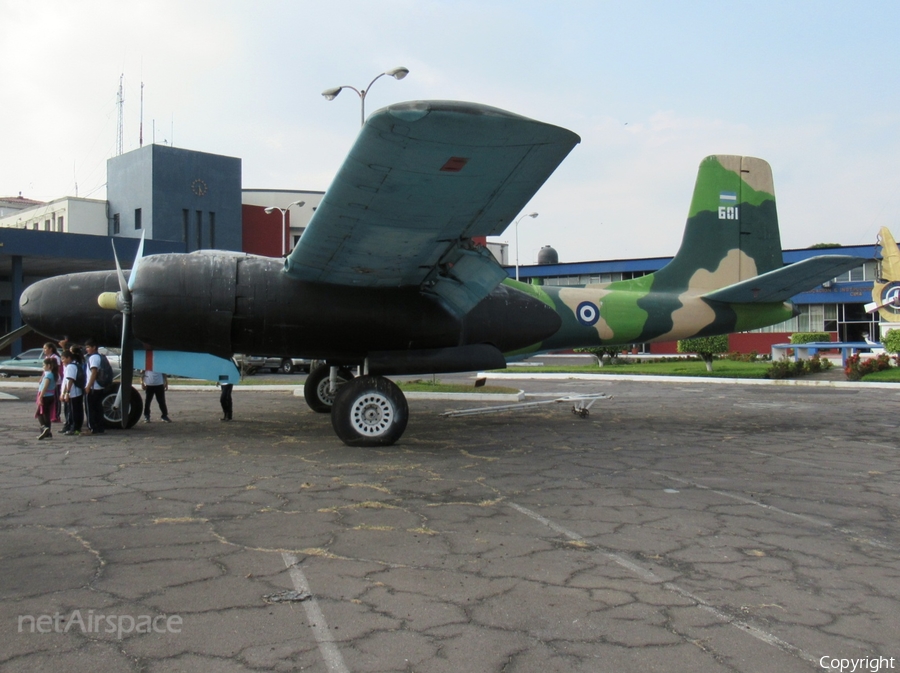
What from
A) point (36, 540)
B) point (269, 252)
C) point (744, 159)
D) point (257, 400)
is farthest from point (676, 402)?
point (269, 252)

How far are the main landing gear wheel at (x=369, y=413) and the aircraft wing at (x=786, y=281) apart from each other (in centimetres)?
608

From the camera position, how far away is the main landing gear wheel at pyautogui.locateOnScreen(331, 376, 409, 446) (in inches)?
344

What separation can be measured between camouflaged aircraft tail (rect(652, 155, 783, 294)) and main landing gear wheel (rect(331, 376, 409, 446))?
5.73m

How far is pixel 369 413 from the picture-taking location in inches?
348

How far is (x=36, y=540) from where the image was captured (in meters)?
4.65

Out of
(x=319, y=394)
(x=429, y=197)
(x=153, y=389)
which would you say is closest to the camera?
(x=429, y=197)

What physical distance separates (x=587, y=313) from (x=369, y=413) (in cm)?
442

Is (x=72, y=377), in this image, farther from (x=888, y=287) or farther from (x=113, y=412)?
(x=888, y=287)

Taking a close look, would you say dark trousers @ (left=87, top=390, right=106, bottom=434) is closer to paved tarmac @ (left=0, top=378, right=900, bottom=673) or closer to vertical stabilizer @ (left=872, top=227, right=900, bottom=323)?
paved tarmac @ (left=0, top=378, right=900, bottom=673)

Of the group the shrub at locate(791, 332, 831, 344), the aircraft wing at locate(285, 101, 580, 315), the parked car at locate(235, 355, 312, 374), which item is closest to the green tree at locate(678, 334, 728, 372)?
the shrub at locate(791, 332, 831, 344)

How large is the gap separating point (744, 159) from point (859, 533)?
29.1ft

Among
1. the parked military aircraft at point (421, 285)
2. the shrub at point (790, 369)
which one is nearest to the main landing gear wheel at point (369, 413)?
the parked military aircraft at point (421, 285)

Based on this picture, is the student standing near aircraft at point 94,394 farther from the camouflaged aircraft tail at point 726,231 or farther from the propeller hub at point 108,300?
the camouflaged aircraft tail at point 726,231

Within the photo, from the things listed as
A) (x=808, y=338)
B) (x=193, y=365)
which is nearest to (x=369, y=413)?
(x=193, y=365)
